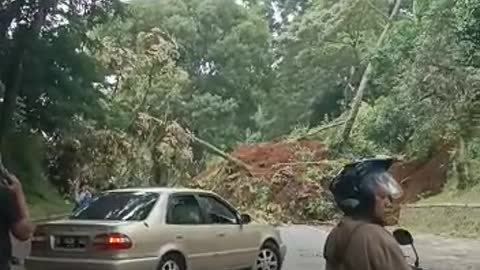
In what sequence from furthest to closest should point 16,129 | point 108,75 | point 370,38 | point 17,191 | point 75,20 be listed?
1. point 370,38
2. point 108,75
3. point 16,129
4. point 75,20
5. point 17,191

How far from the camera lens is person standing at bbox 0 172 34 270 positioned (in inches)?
201

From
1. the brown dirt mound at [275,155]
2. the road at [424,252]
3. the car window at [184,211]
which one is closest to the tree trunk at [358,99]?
the brown dirt mound at [275,155]

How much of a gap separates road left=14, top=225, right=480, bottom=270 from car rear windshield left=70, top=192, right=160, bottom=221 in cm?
158

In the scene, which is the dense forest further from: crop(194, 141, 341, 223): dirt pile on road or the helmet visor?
the helmet visor

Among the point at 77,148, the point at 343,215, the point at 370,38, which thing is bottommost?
the point at 343,215

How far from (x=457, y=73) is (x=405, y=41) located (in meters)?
3.46

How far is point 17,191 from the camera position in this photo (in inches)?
201

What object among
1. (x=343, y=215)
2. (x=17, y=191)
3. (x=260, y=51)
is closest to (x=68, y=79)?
(x=17, y=191)

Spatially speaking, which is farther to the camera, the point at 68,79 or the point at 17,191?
the point at 68,79

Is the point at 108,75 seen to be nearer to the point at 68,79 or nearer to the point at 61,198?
the point at 61,198

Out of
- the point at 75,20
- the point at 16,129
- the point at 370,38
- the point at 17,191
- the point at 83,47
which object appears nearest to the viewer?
the point at 17,191

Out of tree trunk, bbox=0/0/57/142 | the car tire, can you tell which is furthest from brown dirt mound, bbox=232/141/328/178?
the car tire

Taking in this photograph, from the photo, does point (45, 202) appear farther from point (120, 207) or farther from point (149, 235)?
point (149, 235)

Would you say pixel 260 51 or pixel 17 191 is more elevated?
pixel 260 51
